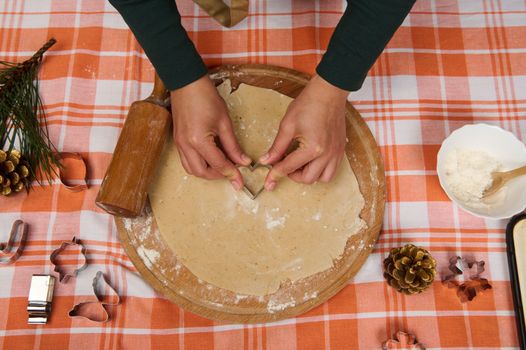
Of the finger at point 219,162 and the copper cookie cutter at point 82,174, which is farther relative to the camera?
the copper cookie cutter at point 82,174

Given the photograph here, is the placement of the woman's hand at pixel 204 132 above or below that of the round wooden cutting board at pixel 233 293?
above

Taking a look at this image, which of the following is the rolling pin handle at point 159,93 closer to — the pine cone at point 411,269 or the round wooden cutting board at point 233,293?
the round wooden cutting board at point 233,293

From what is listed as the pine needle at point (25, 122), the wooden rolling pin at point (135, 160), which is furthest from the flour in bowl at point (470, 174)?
the pine needle at point (25, 122)

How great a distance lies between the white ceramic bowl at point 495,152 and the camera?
85cm

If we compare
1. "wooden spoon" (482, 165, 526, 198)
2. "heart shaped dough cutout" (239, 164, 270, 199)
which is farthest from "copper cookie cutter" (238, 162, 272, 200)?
"wooden spoon" (482, 165, 526, 198)

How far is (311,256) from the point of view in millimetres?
875

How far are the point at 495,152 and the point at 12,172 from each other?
101 centimetres

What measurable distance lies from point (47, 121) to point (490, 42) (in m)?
1.06

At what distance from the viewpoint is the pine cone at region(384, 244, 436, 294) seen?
826mm

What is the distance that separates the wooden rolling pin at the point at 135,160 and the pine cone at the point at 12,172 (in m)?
0.22

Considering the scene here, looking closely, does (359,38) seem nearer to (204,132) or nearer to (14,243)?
(204,132)

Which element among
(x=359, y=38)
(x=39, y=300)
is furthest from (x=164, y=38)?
(x=39, y=300)

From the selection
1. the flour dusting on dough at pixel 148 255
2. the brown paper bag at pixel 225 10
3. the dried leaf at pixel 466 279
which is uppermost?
the brown paper bag at pixel 225 10

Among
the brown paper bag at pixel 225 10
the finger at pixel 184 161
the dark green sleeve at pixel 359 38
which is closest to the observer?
the dark green sleeve at pixel 359 38
